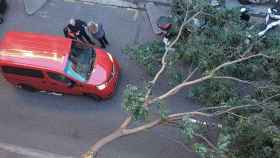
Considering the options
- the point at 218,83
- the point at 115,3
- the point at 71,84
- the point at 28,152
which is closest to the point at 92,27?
the point at 71,84

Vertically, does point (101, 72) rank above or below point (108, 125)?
above

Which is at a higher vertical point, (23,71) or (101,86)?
(23,71)

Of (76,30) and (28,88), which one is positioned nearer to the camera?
(28,88)

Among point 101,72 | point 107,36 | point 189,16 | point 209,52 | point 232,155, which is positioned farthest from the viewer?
point 107,36

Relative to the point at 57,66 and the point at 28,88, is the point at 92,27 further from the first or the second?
the point at 28,88

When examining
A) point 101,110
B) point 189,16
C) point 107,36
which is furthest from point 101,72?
point 189,16

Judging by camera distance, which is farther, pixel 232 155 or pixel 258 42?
pixel 258 42

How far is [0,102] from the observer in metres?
13.4

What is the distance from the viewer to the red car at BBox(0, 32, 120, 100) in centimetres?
1220

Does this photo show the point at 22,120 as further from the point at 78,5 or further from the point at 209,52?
the point at 209,52

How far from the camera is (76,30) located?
1341cm

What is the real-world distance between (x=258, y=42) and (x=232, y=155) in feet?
9.97

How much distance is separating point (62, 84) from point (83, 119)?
1247 millimetres

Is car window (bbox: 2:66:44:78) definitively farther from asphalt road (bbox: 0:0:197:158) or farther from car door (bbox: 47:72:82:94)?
A: asphalt road (bbox: 0:0:197:158)
